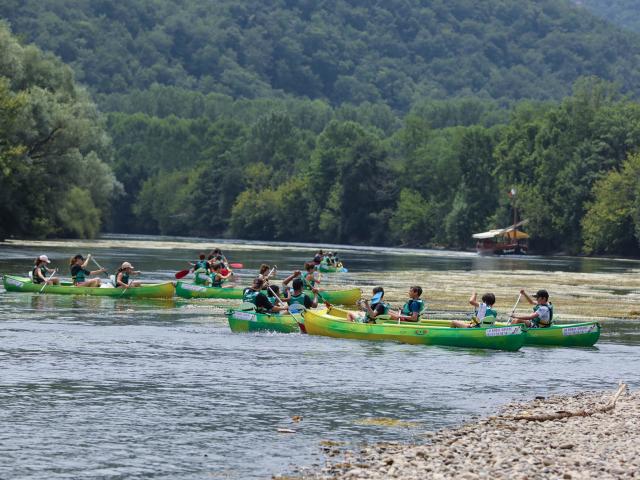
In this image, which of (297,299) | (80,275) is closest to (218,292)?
(80,275)

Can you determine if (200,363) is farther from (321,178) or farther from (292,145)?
(292,145)

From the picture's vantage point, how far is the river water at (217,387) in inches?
830

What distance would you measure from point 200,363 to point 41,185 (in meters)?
65.0

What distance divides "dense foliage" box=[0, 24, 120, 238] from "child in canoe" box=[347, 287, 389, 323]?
5170 cm

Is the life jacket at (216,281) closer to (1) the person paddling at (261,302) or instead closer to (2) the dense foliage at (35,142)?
(1) the person paddling at (261,302)

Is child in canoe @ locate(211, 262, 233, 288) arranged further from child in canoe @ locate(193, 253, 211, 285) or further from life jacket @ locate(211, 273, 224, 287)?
child in canoe @ locate(193, 253, 211, 285)

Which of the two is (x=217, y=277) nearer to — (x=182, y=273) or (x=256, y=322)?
(x=182, y=273)

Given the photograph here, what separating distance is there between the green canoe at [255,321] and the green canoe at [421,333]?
1.01m

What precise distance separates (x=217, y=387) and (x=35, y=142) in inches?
2691

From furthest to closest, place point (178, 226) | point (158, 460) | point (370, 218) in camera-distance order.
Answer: point (178, 226)
point (370, 218)
point (158, 460)

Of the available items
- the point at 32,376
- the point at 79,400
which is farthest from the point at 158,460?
the point at 32,376

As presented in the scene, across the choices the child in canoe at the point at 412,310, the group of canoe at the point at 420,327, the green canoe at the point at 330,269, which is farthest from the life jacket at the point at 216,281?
the green canoe at the point at 330,269

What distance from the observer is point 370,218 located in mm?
162875

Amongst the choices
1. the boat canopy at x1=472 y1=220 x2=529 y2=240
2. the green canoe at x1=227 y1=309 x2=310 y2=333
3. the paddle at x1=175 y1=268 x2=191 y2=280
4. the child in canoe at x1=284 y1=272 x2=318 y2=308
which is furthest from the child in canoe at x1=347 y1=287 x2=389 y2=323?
the boat canopy at x1=472 y1=220 x2=529 y2=240
